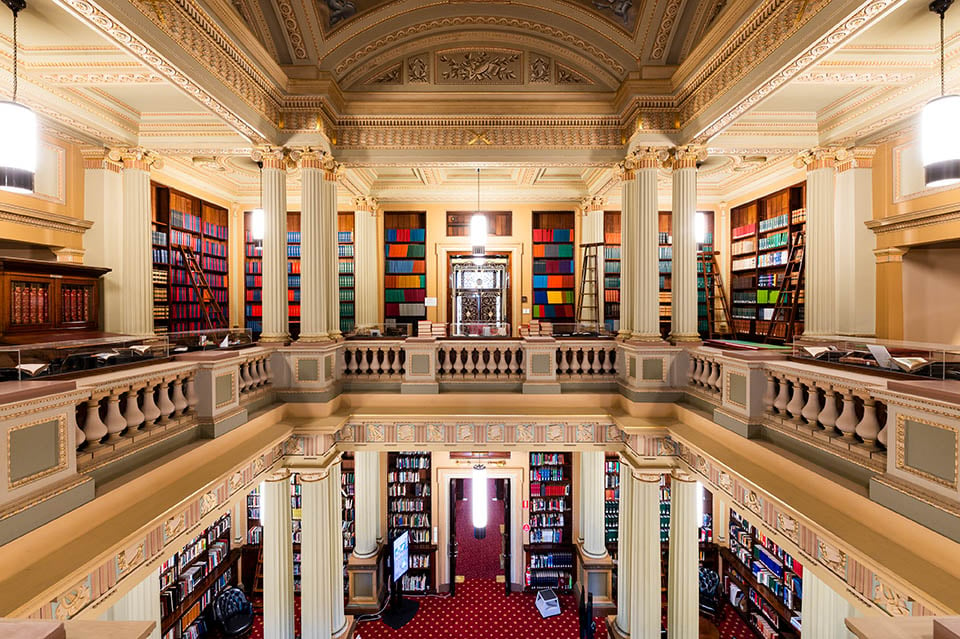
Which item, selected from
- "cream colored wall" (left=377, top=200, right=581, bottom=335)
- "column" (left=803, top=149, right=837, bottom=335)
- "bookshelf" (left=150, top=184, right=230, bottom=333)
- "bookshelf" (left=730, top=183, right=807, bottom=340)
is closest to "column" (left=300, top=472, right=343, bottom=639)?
"bookshelf" (left=150, top=184, right=230, bottom=333)

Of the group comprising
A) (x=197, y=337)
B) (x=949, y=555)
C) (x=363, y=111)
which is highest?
(x=363, y=111)

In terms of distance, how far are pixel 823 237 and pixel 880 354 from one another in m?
3.01

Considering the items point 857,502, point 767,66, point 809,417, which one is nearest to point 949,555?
point 857,502

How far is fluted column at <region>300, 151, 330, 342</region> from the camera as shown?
16.4 ft

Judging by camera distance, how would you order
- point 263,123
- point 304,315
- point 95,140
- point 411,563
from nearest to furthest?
1. point 263,123
2. point 304,315
3. point 95,140
4. point 411,563

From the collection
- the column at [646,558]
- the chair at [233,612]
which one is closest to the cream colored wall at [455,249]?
the column at [646,558]

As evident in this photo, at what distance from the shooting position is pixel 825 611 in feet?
10.5

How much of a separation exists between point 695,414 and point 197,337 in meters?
5.31

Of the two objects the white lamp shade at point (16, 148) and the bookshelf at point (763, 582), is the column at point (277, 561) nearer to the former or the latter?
the white lamp shade at point (16, 148)

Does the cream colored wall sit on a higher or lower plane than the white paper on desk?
higher

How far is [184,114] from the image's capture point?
5.48m

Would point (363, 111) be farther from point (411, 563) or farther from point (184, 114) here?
point (411, 563)

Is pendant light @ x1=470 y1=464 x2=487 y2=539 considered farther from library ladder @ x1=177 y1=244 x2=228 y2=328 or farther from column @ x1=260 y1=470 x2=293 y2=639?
library ladder @ x1=177 y1=244 x2=228 y2=328

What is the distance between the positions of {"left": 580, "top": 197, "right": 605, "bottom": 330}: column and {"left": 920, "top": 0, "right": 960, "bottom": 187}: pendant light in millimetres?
5171
